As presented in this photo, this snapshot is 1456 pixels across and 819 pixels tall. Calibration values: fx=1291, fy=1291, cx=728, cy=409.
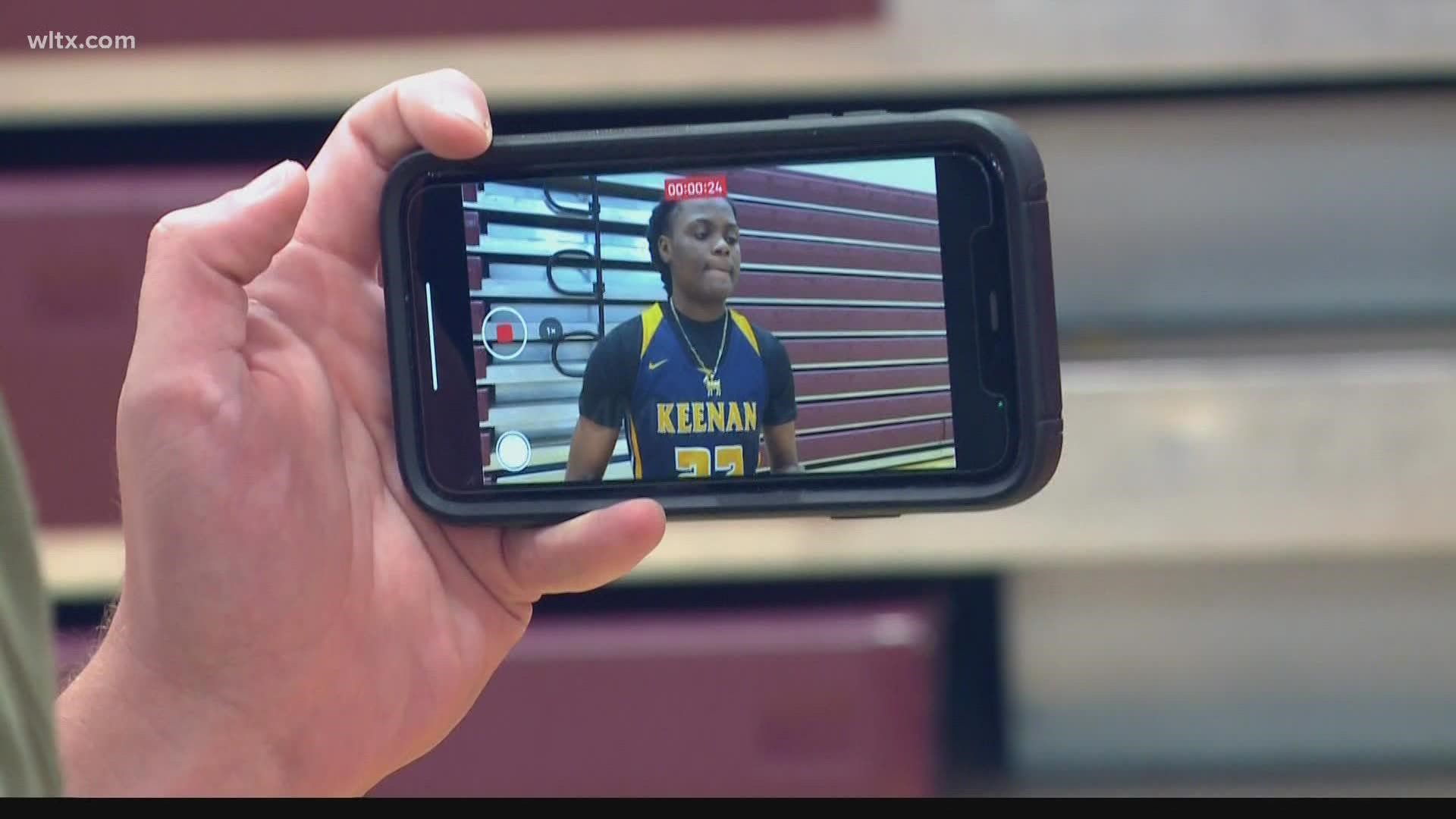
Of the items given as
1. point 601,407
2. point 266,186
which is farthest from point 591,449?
point 266,186

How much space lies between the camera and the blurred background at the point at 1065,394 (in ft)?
2.28

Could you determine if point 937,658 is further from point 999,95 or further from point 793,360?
point 793,360

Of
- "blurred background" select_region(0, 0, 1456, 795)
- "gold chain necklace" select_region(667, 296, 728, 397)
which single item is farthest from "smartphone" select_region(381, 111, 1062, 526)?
"blurred background" select_region(0, 0, 1456, 795)

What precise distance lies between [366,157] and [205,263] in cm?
6

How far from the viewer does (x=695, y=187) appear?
358mm

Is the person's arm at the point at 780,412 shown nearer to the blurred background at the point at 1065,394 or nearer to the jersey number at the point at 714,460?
the jersey number at the point at 714,460

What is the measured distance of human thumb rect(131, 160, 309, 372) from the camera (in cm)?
35

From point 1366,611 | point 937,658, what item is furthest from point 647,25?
point 1366,611

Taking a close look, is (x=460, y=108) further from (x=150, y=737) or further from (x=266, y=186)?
(x=150, y=737)

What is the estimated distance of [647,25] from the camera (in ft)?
2.28

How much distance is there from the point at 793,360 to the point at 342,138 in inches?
5.9

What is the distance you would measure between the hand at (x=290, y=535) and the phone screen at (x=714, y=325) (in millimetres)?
23

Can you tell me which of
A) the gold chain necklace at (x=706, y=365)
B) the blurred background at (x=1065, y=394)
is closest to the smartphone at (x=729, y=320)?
the gold chain necklace at (x=706, y=365)

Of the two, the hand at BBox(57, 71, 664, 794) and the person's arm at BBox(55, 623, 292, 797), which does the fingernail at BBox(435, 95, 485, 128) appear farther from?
the person's arm at BBox(55, 623, 292, 797)
